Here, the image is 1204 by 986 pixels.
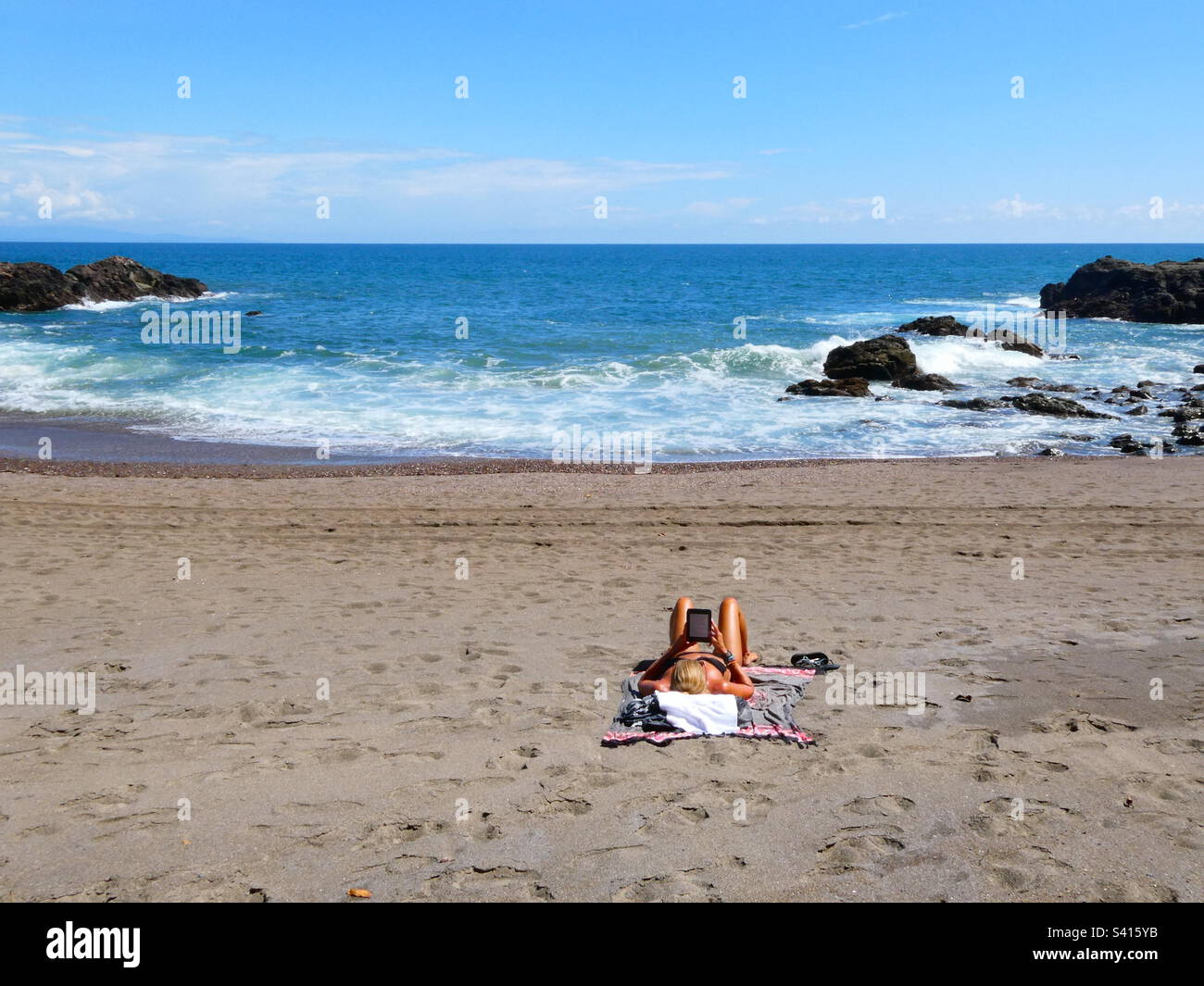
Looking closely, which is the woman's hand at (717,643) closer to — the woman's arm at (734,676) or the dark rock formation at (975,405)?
the woman's arm at (734,676)

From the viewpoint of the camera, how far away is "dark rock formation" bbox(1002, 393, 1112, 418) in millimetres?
22531

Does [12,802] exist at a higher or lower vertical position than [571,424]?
lower

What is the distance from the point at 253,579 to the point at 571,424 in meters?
12.6

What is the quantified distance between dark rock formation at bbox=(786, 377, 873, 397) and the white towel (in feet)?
66.5

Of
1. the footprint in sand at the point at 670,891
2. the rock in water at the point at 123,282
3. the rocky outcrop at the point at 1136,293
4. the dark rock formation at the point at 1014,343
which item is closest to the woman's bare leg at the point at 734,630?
the footprint in sand at the point at 670,891

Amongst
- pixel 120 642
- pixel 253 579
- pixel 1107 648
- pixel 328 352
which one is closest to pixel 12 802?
pixel 120 642

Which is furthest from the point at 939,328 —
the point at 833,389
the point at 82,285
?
the point at 82,285

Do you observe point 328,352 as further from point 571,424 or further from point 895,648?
point 895,648

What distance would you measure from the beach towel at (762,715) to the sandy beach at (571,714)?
0.11m

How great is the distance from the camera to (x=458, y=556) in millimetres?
10602

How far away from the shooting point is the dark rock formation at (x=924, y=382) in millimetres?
26750

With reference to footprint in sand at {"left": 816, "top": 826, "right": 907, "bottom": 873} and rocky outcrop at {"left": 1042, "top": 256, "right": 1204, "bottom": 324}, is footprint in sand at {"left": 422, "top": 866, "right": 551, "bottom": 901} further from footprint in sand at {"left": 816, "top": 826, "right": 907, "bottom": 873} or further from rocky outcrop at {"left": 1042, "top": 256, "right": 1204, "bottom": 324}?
rocky outcrop at {"left": 1042, "top": 256, "right": 1204, "bottom": 324}

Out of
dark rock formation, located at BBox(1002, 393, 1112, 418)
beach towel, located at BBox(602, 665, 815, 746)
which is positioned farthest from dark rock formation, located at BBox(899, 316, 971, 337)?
beach towel, located at BBox(602, 665, 815, 746)

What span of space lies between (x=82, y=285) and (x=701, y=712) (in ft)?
181
